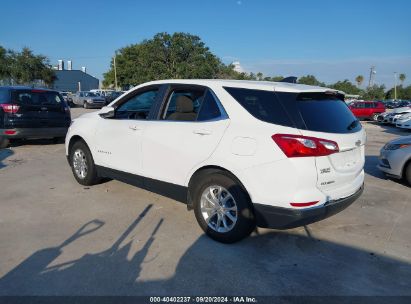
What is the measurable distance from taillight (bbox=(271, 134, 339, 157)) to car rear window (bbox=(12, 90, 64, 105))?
8.09 meters

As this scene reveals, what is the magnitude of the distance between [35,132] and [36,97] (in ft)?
3.11

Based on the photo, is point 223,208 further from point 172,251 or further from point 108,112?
point 108,112

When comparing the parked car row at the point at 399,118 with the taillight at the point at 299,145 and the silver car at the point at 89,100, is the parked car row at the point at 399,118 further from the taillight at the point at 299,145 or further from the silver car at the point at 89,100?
the silver car at the point at 89,100

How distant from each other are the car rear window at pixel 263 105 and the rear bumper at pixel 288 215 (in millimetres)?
821

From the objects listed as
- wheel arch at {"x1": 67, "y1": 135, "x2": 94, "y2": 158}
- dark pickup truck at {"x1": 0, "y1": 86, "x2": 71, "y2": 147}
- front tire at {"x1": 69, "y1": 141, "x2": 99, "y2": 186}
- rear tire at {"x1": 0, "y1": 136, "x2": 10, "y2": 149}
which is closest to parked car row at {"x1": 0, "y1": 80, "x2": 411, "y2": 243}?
front tire at {"x1": 69, "y1": 141, "x2": 99, "y2": 186}

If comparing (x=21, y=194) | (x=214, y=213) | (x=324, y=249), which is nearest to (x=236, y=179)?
(x=214, y=213)

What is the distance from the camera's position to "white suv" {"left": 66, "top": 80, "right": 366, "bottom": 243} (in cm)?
330

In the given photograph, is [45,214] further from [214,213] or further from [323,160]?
[323,160]

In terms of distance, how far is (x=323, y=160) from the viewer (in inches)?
131

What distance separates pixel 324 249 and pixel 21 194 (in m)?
4.51

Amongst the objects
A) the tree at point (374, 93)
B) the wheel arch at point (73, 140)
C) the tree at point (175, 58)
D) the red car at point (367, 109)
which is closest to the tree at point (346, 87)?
the tree at point (374, 93)

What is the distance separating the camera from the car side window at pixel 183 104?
411 cm

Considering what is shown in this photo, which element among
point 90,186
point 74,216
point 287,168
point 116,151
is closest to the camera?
point 287,168

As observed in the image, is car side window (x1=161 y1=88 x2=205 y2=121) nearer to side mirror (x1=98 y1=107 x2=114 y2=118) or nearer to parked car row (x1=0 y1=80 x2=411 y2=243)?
parked car row (x1=0 y1=80 x2=411 y2=243)
